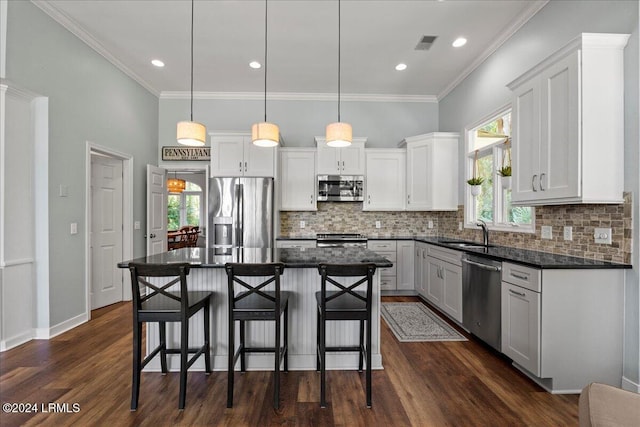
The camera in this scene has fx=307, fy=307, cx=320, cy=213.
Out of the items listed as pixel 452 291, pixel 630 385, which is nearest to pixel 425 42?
pixel 452 291

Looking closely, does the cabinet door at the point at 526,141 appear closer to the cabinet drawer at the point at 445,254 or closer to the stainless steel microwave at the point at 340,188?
the cabinet drawer at the point at 445,254

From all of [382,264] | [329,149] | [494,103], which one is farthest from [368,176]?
[382,264]

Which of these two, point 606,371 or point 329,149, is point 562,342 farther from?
point 329,149

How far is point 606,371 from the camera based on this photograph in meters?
2.22

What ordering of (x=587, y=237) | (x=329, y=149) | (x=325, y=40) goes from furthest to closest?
(x=329, y=149) → (x=325, y=40) → (x=587, y=237)

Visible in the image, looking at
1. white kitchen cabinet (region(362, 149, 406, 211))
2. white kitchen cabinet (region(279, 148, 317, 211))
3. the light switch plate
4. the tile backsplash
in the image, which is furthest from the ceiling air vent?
the light switch plate

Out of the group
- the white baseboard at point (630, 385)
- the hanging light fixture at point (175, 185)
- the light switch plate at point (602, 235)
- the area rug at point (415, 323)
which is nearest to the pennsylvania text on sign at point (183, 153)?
the hanging light fixture at point (175, 185)

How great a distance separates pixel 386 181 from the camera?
17.1 ft

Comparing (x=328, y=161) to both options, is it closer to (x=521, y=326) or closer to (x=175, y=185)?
(x=521, y=326)

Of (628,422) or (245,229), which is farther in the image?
(245,229)

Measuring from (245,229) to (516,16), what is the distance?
13.7ft

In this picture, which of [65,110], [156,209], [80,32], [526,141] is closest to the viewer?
[526,141]

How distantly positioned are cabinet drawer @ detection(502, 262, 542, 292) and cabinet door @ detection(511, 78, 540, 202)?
630 millimetres

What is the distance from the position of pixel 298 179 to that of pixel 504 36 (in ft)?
10.8
